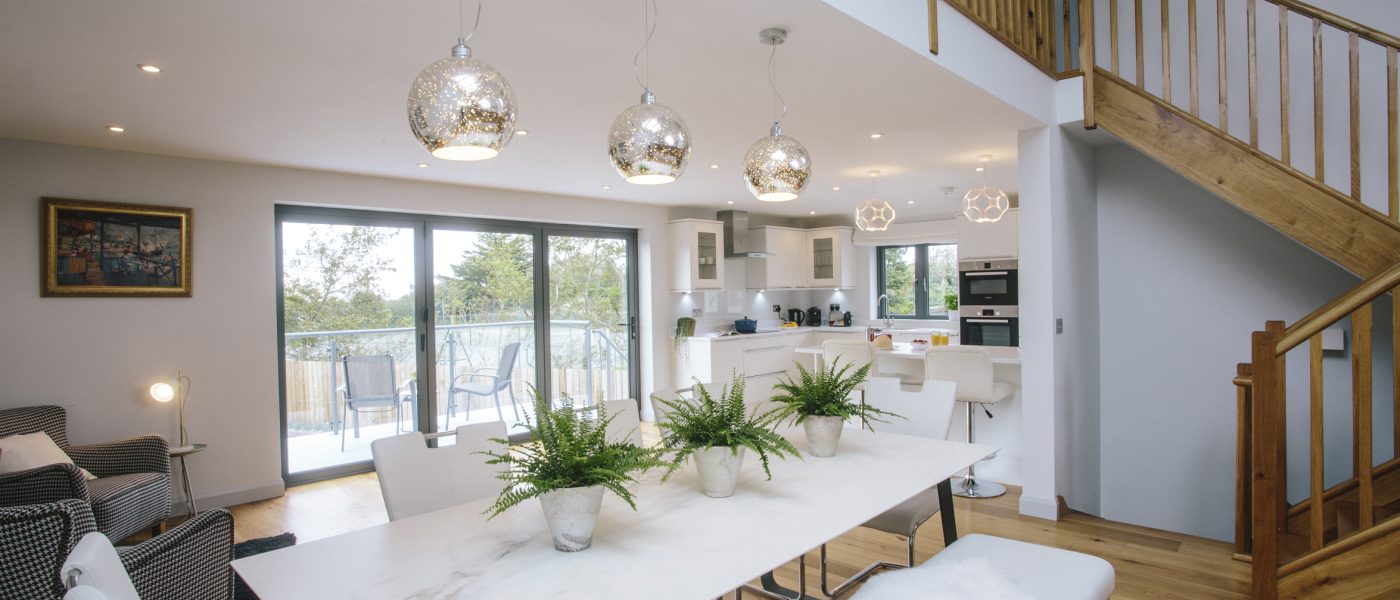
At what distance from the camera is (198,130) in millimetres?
3650

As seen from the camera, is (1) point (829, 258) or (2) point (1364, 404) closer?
(2) point (1364, 404)

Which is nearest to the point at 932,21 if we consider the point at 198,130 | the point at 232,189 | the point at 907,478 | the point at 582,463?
the point at 907,478

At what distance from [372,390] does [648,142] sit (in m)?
4.36

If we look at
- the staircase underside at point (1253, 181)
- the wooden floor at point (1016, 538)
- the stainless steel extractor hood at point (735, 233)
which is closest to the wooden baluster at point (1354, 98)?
the staircase underside at point (1253, 181)

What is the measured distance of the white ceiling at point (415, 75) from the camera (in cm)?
225

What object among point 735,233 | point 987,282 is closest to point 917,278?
point 987,282

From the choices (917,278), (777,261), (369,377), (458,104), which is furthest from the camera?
(917,278)

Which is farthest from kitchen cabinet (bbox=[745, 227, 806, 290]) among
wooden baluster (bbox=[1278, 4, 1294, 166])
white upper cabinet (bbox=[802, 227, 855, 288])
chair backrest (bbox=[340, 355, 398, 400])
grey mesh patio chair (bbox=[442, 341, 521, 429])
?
wooden baluster (bbox=[1278, 4, 1294, 166])

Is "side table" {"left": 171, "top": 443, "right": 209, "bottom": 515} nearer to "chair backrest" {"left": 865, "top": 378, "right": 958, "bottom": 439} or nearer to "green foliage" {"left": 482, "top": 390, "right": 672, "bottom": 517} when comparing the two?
"green foliage" {"left": 482, "top": 390, "right": 672, "bottom": 517}

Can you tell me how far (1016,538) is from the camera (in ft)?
11.8

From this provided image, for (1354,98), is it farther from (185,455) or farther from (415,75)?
(185,455)

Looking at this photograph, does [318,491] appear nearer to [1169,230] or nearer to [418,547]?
[418,547]

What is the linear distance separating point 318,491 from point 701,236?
4005mm

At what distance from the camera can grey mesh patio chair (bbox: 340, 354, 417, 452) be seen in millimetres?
5336
